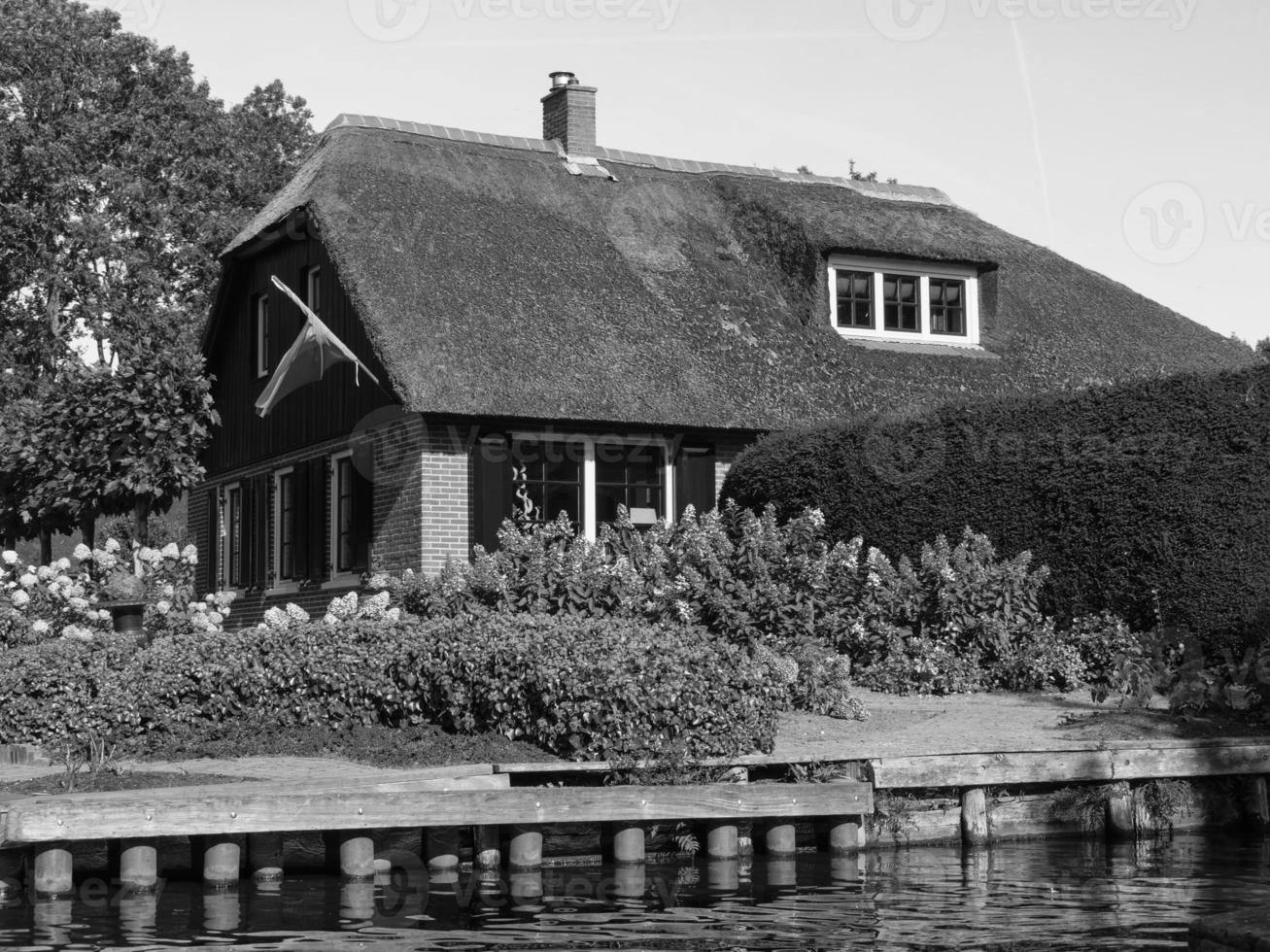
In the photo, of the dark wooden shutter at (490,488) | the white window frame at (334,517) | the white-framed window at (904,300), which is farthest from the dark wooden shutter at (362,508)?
the white-framed window at (904,300)

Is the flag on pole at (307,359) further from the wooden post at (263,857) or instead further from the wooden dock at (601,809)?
the wooden post at (263,857)

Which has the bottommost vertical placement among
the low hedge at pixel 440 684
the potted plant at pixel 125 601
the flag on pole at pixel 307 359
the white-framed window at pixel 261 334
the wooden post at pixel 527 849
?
the wooden post at pixel 527 849

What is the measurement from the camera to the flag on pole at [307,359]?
1997 centimetres

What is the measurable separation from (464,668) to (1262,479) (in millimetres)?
7284

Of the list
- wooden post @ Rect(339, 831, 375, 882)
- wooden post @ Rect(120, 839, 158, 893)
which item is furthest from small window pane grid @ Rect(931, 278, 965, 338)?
wooden post @ Rect(120, 839, 158, 893)

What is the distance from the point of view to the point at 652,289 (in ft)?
72.5

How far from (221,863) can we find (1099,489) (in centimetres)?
894

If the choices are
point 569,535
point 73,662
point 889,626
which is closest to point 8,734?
point 73,662

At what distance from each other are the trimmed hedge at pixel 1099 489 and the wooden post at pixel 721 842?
5605 millimetres

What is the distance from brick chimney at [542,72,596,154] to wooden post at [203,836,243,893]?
1648 cm

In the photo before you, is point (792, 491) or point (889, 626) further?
point (792, 491)

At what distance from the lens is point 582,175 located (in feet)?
79.3

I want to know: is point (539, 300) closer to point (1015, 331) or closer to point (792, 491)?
point (792, 491)

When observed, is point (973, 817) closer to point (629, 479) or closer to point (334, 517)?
point (629, 479)
